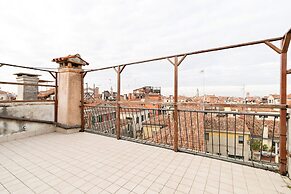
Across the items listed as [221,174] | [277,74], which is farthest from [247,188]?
[277,74]

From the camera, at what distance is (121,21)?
19.3 ft

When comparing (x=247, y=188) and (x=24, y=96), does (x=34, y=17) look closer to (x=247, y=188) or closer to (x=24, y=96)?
(x=24, y=96)

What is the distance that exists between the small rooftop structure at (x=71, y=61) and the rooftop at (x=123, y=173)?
285 cm

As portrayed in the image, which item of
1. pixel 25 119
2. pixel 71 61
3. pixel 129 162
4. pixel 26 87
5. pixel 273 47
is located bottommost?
pixel 129 162

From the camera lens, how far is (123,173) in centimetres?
214

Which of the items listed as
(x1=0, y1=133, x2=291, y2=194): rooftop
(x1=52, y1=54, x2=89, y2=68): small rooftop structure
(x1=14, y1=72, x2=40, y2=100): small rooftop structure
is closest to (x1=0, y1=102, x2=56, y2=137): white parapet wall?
(x1=0, y1=133, x2=291, y2=194): rooftop

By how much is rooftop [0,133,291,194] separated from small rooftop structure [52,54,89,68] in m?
2.85

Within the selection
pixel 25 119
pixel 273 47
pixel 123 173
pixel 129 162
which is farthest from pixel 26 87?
pixel 273 47

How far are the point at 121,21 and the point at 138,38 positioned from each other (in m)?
1.94

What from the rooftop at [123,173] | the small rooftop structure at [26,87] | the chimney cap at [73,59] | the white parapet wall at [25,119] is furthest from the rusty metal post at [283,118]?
the small rooftop structure at [26,87]

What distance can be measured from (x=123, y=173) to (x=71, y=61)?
4.19 metres

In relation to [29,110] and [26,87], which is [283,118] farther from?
[26,87]

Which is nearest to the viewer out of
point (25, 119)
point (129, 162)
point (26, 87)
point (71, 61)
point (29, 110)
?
point (129, 162)

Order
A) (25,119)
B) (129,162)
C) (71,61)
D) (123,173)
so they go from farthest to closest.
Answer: (71,61)
(25,119)
(129,162)
(123,173)
